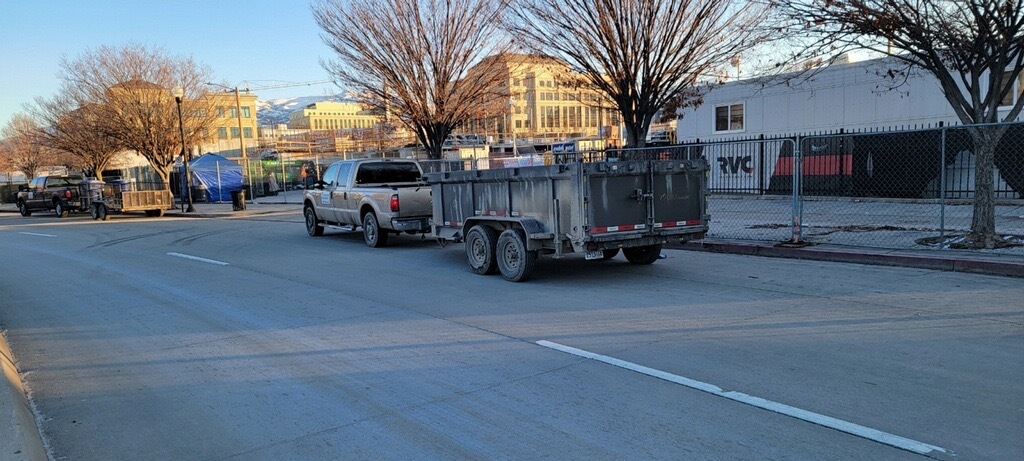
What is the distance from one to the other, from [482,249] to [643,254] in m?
2.63

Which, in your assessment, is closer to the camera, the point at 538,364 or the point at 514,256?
the point at 538,364

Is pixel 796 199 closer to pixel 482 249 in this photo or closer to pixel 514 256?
pixel 514 256

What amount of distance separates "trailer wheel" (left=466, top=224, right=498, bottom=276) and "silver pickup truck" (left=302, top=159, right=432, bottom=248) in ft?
11.3

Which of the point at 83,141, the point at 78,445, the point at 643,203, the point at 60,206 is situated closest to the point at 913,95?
the point at 643,203

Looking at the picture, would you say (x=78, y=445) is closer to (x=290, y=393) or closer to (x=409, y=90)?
(x=290, y=393)

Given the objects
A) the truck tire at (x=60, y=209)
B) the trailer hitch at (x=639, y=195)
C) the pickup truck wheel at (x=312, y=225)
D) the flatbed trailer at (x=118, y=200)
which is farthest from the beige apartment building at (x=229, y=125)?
the trailer hitch at (x=639, y=195)

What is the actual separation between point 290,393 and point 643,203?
5.84 meters

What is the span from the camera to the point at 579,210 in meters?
8.90

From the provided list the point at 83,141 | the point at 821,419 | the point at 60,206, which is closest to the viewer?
the point at 821,419

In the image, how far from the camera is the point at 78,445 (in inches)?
175

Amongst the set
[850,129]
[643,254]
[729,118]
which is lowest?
[643,254]

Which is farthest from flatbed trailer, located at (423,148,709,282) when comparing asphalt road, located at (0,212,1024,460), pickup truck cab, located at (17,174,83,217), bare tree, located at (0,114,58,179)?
bare tree, located at (0,114,58,179)

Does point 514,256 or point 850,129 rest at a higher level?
point 850,129

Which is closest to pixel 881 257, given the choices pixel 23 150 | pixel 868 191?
pixel 868 191
